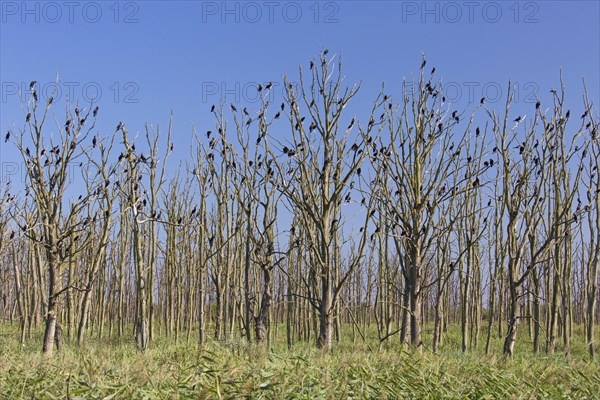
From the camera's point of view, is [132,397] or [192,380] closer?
[132,397]

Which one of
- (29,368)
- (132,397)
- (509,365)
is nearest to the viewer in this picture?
(132,397)

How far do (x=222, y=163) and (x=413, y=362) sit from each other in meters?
5.99

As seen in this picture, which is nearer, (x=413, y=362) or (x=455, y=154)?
(x=413, y=362)

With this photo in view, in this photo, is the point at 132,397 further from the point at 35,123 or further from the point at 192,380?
the point at 35,123

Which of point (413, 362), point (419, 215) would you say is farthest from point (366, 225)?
point (413, 362)

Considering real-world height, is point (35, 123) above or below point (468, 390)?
above

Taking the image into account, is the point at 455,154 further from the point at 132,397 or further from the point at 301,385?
the point at 132,397

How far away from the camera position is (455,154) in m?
8.39

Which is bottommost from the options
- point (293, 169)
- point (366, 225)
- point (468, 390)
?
point (468, 390)

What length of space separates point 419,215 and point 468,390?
3.50 metres

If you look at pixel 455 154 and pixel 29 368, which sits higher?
pixel 455 154

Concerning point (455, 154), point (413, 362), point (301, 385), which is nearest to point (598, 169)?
point (455, 154)

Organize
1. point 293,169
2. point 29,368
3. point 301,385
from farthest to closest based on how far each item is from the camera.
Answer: point 293,169
point 29,368
point 301,385

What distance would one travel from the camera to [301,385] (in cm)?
466
